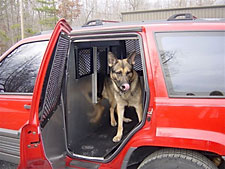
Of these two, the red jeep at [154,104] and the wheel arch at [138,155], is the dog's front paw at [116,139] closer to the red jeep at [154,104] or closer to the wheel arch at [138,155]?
the red jeep at [154,104]

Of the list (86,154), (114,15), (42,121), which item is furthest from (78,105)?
(114,15)

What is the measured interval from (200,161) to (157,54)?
3.46ft

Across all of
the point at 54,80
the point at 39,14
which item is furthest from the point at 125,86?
the point at 39,14

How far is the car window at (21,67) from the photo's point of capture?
7.95ft

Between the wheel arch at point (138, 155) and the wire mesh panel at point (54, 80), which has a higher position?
the wire mesh panel at point (54, 80)

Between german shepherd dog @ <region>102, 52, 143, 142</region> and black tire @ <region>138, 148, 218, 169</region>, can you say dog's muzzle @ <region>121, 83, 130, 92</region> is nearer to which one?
german shepherd dog @ <region>102, 52, 143, 142</region>

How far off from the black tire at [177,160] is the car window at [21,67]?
1746mm

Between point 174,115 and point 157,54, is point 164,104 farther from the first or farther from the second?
point 157,54

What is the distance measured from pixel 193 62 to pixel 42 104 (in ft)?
4.91

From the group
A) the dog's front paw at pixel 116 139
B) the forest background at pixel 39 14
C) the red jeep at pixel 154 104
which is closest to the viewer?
the red jeep at pixel 154 104

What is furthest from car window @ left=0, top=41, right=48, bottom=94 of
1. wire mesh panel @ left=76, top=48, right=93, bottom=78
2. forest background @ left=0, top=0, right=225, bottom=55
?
forest background @ left=0, top=0, right=225, bottom=55

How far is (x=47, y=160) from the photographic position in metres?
1.76

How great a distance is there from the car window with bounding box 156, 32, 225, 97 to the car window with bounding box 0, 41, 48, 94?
158cm

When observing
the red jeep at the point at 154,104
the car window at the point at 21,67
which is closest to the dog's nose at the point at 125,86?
the red jeep at the point at 154,104
